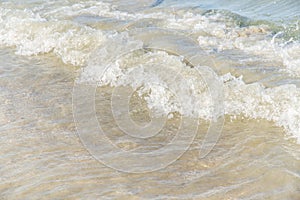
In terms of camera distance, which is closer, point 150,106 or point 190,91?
point 150,106

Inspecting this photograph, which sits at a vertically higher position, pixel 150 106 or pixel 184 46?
pixel 184 46

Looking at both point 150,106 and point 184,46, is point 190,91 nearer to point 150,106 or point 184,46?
point 150,106

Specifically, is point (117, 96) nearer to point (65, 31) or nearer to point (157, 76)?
point (157, 76)

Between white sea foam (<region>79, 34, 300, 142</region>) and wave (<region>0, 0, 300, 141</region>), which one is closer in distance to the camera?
white sea foam (<region>79, 34, 300, 142</region>)

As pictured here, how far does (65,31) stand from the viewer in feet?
29.8

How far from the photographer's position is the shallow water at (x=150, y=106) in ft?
13.1

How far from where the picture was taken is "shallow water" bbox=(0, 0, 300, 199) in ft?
13.1

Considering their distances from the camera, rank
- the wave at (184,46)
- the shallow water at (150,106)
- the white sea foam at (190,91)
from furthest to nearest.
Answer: the wave at (184,46) < the white sea foam at (190,91) < the shallow water at (150,106)

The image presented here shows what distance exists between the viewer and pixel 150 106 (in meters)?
5.74

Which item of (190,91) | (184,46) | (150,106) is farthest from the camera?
(184,46)

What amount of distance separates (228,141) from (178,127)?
674 millimetres

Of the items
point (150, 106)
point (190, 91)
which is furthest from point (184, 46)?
point (150, 106)

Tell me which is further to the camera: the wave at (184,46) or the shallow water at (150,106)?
the wave at (184,46)

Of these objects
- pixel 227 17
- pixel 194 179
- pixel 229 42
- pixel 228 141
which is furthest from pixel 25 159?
pixel 227 17
